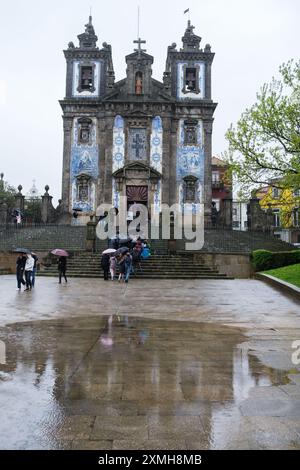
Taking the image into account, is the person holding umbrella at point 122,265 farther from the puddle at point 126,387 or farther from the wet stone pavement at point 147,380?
the puddle at point 126,387

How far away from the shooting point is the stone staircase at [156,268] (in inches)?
890

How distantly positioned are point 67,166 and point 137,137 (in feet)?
20.2

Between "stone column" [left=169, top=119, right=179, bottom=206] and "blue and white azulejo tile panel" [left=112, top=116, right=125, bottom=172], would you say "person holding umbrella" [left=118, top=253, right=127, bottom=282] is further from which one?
"blue and white azulejo tile panel" [left=112, top=116, right=125, bottom=172]

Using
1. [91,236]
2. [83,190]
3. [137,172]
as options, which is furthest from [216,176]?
[91,236]

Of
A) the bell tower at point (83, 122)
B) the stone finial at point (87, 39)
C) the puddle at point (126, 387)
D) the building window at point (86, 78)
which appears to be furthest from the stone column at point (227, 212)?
the puddle at point (126, 387)

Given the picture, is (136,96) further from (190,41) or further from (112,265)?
(112,265)

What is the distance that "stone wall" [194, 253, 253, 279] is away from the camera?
24.7m

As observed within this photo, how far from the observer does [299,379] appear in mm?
5281

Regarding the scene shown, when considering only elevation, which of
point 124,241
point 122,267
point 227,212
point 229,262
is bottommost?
point 122,267

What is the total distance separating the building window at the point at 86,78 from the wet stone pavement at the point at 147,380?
1239 inches

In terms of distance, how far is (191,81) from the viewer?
39156 millimetres

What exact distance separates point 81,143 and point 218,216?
13035 millimetres

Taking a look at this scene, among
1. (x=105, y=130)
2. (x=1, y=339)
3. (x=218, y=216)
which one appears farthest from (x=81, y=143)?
(x=1, y=339)

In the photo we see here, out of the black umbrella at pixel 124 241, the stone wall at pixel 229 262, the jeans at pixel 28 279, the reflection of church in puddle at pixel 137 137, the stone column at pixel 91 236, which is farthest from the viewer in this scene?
the reflection of church in puddle at pixel 137 137
